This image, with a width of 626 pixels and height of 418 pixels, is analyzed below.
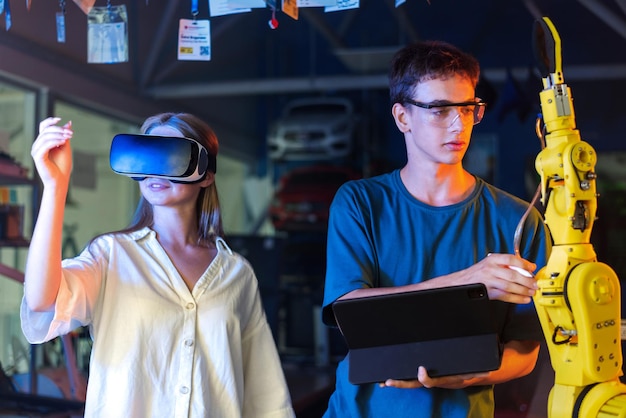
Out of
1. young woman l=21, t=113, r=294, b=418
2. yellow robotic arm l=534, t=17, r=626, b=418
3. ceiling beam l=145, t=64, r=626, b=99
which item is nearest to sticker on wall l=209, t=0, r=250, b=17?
young woman l=21, t=113, r=294, b=418

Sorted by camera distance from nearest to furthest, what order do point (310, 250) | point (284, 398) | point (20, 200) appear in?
point (284, 398)
point (20, 200)
point (310, 250)

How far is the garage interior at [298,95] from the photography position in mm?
A: 4672

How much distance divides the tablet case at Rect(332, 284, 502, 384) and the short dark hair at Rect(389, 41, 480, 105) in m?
0.53

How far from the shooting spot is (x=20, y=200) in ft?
15.2

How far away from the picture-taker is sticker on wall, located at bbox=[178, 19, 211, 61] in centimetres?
251

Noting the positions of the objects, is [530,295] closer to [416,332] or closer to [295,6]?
[416,332]

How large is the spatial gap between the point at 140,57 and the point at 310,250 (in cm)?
220

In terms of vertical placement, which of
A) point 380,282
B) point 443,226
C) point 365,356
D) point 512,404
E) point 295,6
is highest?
point 295,6

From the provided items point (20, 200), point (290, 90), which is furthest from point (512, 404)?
point (290, 90)

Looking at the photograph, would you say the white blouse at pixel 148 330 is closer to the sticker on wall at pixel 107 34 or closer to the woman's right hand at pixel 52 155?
the woman's right hand at pixel 52 155

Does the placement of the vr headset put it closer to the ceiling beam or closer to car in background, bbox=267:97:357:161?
the ceiling beam

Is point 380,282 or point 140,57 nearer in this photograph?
point 380,282

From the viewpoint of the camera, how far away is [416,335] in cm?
162

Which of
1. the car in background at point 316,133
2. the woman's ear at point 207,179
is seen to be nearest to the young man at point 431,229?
the woman's ear at point 207,179
